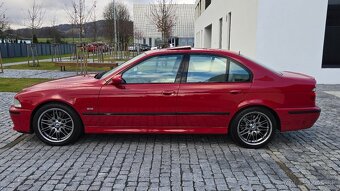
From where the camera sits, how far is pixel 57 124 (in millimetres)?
4816

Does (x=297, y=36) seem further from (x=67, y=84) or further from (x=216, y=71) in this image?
(x=67, y=84)

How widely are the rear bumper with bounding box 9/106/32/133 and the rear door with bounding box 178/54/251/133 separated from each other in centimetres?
243

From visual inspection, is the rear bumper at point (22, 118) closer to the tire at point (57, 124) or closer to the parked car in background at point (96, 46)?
the tire at point (57, 124)

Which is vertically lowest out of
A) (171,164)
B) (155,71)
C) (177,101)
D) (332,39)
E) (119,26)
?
(171,164)

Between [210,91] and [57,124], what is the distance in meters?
2.51

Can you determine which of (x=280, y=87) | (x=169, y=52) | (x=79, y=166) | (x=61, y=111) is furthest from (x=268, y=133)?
(x=61, y=111)

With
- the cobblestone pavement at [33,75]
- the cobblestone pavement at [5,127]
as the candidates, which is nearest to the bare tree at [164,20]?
the cobblestone pavement at [33,75]

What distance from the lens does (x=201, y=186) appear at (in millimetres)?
3529

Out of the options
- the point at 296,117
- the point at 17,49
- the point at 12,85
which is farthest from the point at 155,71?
the point at 17,49

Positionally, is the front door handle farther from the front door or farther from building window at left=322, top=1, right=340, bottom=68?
building window at left=322, top=1, right=340, bottom=68

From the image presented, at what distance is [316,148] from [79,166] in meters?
3.73

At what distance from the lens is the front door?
4.64 meters

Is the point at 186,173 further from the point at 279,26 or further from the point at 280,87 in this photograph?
the point at 279,26

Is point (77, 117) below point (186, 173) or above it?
above
